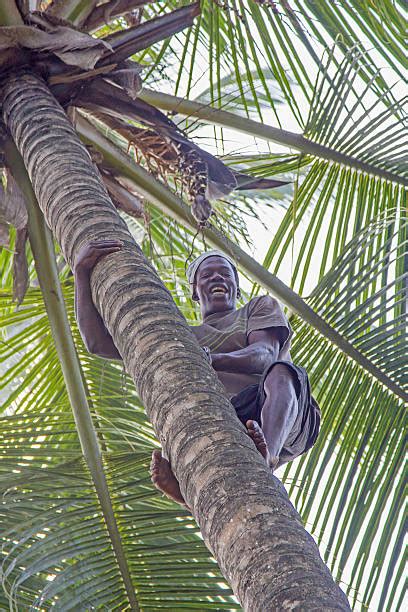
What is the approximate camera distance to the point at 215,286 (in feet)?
13.6

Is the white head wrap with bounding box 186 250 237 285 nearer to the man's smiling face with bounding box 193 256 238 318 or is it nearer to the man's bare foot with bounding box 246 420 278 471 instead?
the man's smiling face with bounding box 193 256 238 318

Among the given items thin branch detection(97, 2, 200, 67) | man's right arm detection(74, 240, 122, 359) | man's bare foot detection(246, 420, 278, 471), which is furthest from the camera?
thin branch detection(97, 2, 200, 67)

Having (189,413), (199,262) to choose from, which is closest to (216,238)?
(199,262)

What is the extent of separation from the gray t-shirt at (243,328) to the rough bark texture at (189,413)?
31.9 inches

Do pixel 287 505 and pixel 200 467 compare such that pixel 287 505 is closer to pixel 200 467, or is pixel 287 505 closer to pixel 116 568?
pixel 200 467

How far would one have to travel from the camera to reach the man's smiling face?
163 inches

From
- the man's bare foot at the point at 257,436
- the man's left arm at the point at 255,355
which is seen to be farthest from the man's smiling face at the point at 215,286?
the man's bare foot at the point at 257,436

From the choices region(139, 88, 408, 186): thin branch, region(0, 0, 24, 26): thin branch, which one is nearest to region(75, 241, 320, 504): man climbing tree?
region(139, 88, 408, 186): thin branch

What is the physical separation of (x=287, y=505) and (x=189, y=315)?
3.61 metres

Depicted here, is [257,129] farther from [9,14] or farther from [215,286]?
[9,14]

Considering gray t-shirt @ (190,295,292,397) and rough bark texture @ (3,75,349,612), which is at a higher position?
gray t-shirt @ (190,295,292,397)

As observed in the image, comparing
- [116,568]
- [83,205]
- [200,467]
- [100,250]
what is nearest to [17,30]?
[83,205]

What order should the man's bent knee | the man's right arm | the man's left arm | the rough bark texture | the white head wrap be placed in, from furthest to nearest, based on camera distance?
the white head wrap
the man's left arm
the man's bent knee
the man's right arm
the rough bark texture

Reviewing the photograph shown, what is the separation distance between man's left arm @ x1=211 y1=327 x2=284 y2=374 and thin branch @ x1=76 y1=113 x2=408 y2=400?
0.71 meters
